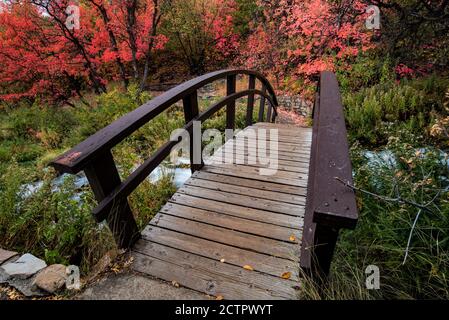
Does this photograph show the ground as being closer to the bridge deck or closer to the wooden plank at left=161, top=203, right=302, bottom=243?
the bridge deck

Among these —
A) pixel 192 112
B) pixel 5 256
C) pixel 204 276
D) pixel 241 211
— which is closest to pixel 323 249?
pixel 204 276

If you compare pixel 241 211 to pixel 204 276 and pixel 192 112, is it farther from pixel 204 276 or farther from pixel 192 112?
pixel 192 112

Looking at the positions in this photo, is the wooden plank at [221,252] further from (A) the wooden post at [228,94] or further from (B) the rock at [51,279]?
(A) the wooden post at [228,94]

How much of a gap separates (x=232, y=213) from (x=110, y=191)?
116 centimetres

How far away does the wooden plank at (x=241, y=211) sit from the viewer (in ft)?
8.13

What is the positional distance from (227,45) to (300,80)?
198 inches

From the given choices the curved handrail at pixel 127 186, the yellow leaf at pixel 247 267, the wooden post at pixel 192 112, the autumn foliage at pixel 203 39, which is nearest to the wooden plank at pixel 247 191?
the wooden post at pixel 192 112

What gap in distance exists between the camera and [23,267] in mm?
1974

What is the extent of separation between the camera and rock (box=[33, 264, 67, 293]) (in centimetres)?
177

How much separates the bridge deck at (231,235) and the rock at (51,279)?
1.54ft

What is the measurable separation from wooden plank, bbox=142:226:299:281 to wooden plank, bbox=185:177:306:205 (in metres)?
0.80

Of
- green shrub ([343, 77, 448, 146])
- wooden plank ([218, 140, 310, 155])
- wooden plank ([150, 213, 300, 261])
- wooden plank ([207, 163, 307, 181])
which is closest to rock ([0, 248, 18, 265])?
wooden plank ([150, 213, 300, 261])

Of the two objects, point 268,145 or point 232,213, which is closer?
→ point 232,213

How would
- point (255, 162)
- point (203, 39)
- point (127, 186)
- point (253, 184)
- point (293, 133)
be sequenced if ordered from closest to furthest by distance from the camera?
point (127, 186) → point (253, 184) → point (255, 162) → point (293, 133) → point (203, 39)
